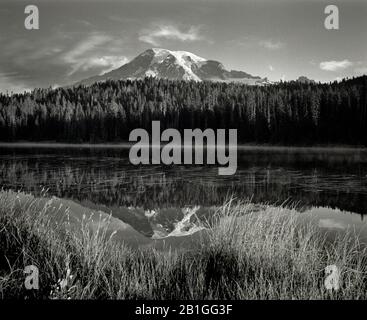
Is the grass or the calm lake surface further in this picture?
the calm lake surface

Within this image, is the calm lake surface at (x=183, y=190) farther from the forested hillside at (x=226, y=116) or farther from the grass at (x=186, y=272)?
the forested hillside at (x=226, y=116)

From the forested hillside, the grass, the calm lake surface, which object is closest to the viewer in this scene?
the grass

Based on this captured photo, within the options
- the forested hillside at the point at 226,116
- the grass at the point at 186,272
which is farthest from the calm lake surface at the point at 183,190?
the forested hillside at the point at 226,116

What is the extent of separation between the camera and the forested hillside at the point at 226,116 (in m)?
46.6

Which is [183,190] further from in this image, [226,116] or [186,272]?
[226,116]

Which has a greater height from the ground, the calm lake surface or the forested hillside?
the forested hillside

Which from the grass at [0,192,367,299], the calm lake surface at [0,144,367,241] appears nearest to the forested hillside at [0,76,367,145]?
the calm lake surface at [0,144,367,241]

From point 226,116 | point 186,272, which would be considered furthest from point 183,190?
point 226,116

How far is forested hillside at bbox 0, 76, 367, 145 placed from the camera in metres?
46.6

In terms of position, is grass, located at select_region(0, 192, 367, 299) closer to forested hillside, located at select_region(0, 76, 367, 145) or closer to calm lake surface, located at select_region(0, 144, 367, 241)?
calm lake surface, located at select_region(0, 144, 367, 241)

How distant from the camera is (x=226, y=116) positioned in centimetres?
6178

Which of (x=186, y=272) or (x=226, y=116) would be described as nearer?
(x=186, y=272)

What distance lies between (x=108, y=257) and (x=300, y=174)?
14227 millimetres
